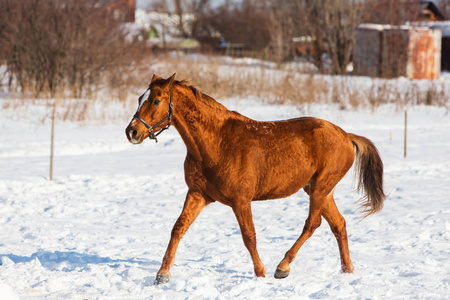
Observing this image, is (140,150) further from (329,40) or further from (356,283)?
(329,40)

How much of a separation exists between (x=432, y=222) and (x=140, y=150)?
7.28 meters

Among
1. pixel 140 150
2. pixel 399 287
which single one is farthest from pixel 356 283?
pixel 140 150

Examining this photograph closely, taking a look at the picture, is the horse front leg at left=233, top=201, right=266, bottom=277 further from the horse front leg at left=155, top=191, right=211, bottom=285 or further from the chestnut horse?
the horse front leg at left=155, top=191, right=211, bottom=285

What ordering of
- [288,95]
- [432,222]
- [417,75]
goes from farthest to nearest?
[417,75] < [288,95] < [432,222]

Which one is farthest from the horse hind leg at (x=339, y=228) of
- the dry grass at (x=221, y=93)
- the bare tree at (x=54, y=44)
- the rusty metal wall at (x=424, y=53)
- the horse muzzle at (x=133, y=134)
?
the rusty metal wall at (x=424, y=53)

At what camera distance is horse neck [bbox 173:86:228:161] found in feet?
15.9

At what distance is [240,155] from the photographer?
493 cm

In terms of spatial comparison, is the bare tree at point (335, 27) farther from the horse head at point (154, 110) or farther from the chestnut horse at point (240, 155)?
the horse head at point (154, 110)

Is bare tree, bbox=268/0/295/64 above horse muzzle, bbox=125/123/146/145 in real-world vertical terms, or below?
above

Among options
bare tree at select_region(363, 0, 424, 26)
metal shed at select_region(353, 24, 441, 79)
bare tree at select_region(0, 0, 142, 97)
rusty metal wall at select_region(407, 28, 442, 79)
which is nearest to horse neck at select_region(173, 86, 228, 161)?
bare tree at select_region(0, 0, 142, 97)

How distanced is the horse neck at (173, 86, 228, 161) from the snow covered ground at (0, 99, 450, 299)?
1041 millimetres

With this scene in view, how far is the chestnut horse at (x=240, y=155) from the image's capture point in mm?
4766

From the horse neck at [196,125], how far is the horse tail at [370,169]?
140cm

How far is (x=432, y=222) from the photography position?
7176 millimetres
